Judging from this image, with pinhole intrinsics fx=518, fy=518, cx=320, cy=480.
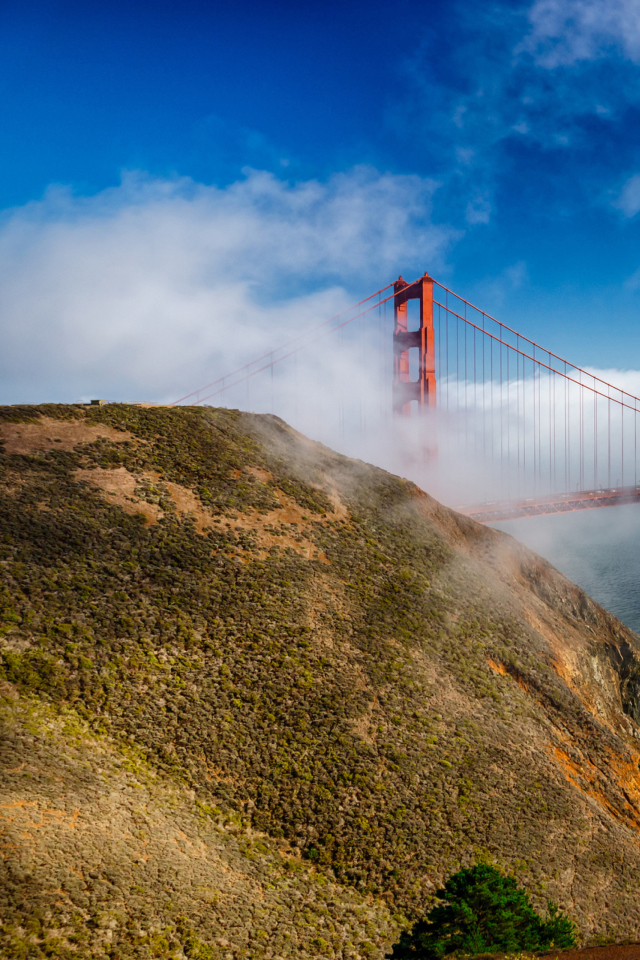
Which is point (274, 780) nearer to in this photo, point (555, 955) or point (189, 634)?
point (189, 634)

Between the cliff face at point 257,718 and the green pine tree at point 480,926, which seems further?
the cliff face at point 257,718

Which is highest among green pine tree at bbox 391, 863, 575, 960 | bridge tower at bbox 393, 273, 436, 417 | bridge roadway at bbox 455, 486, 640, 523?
bridge tower at bbox 393, 273, 436, 417

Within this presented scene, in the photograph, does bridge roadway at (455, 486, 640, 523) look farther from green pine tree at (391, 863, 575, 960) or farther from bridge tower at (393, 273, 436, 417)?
green pine tree at (391, 863, 575, 960)

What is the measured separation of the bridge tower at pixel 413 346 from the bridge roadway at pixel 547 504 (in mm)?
10443

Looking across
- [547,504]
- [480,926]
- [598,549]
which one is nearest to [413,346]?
[547,504]

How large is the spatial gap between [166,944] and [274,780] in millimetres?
5236

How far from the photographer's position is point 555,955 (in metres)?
9.84

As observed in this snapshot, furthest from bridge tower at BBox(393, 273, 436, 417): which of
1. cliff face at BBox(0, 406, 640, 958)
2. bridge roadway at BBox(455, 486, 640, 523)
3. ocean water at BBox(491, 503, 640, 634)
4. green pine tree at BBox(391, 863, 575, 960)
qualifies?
green pine tree at BBox(391, 863, 575, 960)

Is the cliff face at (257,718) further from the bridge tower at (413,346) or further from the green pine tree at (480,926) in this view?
the bridge tower at (413,346)

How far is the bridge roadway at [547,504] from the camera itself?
152 feet

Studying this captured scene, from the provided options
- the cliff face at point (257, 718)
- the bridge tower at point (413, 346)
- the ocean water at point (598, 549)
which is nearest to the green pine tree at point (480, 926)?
the cliff face at point (257, 718)

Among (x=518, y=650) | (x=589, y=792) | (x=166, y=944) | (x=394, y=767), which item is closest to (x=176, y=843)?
(x=166, y=944)

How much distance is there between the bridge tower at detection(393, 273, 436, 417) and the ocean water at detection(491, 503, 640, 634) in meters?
15.1

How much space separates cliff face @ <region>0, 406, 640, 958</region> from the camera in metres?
9.71
